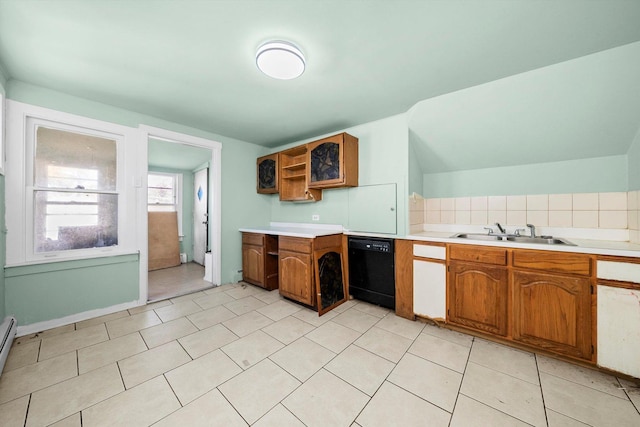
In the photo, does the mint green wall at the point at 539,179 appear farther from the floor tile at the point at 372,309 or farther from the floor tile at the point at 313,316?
the floor tile at the point at 313,316

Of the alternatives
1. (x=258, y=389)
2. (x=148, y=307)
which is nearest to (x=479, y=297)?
(x=258, y=389)

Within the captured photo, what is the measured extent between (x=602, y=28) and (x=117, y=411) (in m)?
3.64


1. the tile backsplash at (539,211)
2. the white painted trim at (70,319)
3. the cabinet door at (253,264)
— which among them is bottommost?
the white painted trim at (70,319)

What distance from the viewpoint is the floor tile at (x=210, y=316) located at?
90.2 inches

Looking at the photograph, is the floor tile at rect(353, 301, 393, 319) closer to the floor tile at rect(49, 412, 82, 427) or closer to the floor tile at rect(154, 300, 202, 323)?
the floor tile at rect(154, 300, 202, 323)

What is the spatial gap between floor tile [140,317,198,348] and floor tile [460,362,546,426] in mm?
2277

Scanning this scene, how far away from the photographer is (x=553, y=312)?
5.65 ft

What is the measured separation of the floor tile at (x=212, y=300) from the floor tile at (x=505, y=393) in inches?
98.9

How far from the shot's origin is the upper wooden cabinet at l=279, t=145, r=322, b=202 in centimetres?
333

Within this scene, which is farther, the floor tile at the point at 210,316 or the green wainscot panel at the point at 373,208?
the green wainscot panel at the point at 373,208

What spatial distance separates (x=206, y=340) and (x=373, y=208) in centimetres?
221

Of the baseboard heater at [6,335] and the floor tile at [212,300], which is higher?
the baseboard heater at [6,335]

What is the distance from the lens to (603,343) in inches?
61.7

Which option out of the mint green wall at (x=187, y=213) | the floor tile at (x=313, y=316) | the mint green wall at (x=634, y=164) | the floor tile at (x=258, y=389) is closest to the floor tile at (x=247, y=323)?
the floor tile at (x=313, y=316)
